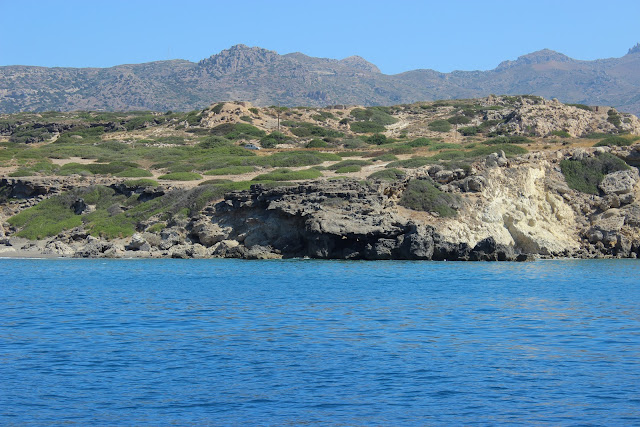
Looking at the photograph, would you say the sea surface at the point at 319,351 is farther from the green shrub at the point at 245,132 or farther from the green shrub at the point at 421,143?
the green shrub at the point at 245,132

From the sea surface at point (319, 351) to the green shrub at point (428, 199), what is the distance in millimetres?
9516

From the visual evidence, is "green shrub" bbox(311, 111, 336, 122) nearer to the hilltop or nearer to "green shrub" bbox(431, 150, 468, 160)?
the hilltop

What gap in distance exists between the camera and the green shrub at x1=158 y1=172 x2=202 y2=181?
159 feet

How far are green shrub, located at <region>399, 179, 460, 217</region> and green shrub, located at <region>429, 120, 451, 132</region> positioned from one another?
4180 cm

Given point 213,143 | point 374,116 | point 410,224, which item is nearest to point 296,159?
point 213,143

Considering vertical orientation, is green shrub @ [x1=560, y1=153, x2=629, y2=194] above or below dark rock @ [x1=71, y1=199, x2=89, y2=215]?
above

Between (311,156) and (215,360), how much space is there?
40815 mm

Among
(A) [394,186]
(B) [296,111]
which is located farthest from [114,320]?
(B) [296,111]

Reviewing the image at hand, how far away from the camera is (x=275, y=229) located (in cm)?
3709

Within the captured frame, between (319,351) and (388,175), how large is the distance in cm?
2864

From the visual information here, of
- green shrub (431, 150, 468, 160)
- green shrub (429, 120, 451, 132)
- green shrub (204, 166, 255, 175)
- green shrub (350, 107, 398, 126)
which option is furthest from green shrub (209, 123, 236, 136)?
green shrub (431, 150, 468, 160)

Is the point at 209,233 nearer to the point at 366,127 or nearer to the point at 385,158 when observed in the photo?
the point at 385,158

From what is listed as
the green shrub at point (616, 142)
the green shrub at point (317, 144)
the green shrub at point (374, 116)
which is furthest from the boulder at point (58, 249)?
the green shrub at point (374, 116)

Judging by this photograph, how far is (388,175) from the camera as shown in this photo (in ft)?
142
